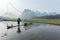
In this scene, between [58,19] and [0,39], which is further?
[58,19]

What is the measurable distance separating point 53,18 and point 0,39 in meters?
37.5

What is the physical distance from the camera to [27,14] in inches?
2199

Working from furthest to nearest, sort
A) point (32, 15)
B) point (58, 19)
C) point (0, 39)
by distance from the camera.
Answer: point (32, 15)
point (58, 19)
point (0, 39)

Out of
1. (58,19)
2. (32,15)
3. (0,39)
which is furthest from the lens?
(32,15)

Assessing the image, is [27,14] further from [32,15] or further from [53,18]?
[53,18]

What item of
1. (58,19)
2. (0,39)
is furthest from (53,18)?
(0,39)

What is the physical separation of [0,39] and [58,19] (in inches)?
1456

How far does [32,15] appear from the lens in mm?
54719

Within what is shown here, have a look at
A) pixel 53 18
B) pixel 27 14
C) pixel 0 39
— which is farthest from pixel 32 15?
pixel 0 39

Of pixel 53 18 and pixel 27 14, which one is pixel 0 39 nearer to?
pixel 53 18

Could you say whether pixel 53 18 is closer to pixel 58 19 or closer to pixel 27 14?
pixel 58 19

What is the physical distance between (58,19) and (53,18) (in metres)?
1.94

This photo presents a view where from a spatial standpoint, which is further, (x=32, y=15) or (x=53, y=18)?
(x=32, y=15)

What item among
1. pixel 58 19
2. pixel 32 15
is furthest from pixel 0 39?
pixel 32 15
